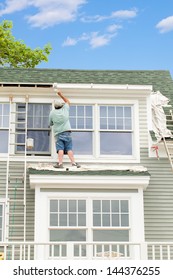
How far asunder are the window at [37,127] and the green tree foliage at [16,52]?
16488mm

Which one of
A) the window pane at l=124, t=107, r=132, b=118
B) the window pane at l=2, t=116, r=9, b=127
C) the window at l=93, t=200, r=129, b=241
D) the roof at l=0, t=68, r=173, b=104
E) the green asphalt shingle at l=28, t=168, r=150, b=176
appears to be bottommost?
the window at l=93, t=200, r=129, b=241

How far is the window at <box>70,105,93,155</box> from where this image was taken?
17062 mm

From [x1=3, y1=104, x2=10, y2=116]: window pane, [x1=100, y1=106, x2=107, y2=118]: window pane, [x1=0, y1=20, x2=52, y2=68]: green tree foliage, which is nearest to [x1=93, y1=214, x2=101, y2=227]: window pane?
[x1=100, y1=106, x2=107, y2=118]: window pane

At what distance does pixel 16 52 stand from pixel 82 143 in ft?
57.6

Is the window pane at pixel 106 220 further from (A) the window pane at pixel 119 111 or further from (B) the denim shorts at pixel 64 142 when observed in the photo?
(A) the window pane at pixel 119 111

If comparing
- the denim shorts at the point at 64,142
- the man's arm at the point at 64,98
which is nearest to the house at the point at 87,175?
the man's arm at the point at 64,98

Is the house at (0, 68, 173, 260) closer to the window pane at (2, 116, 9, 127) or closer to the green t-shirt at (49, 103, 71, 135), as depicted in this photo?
the window pane at (2, 116, 9, 127)

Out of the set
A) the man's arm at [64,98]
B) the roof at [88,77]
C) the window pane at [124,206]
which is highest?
the roof at [88,77]

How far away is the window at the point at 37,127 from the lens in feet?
55.9

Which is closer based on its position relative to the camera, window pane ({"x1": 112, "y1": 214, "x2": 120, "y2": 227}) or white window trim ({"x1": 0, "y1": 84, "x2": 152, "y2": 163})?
window pane ({"x1": 112, "y1": 214, "x2": 120, "y2": 227})

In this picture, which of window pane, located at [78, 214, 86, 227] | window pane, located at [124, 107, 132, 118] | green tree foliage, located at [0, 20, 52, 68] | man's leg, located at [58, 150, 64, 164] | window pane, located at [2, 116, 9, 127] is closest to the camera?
window pane, located at [78, 214, 86, 227]

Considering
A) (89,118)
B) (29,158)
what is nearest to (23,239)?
(29,158)

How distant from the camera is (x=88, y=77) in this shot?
749 inches

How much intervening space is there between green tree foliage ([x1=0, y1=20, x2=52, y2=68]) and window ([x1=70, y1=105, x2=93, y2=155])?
16760 mm
